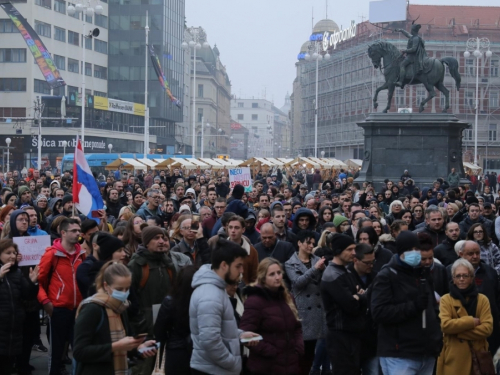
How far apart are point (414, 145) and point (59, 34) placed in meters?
53.8

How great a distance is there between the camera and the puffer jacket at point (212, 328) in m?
5.71

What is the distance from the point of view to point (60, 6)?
259ft

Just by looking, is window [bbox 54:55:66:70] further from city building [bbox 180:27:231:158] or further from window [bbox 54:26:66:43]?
city building [bbox 180:27:231:158]

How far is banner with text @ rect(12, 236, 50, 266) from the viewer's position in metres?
9.27

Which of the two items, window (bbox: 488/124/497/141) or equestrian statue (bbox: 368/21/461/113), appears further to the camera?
window (bbox: 488/124/497/141)

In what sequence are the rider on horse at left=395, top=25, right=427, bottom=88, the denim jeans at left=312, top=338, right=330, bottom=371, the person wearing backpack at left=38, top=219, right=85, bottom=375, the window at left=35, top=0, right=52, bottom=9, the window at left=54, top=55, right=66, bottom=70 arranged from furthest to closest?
the window at left=54, top=55, right=66, bottom=70 < the window at left=35, top=0, right=52, bottom=9 < the rider on horse at left=395, top=25, right=427, bottom=88 < the denim jeans at left=312, top=338, right=330, bottom=371 < the person wearing backpack at left=38, top=219, right=85, bottom=375

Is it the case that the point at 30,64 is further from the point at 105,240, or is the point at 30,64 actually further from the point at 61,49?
the point at 105,240

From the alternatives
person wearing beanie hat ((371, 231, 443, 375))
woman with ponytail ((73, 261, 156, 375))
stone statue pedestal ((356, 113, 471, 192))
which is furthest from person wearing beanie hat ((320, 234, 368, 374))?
stone statue pedestal ((356, 113, 471, 192))

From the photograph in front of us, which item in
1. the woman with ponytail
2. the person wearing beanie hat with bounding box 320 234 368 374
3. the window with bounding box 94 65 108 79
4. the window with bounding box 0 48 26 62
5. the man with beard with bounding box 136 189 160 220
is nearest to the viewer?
the woman with ponytail

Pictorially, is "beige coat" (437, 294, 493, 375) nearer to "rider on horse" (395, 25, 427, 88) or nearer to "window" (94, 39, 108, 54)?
"rider on horse" (395, 25, 427, 88)

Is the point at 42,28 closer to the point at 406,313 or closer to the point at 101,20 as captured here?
the point at 101,20

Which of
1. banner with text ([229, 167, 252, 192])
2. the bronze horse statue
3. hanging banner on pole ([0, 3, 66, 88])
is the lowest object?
banner with text ([229, 167, 252, 192])

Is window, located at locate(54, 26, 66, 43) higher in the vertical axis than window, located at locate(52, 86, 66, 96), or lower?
higher

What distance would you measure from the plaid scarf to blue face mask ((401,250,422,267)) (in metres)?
2.14
